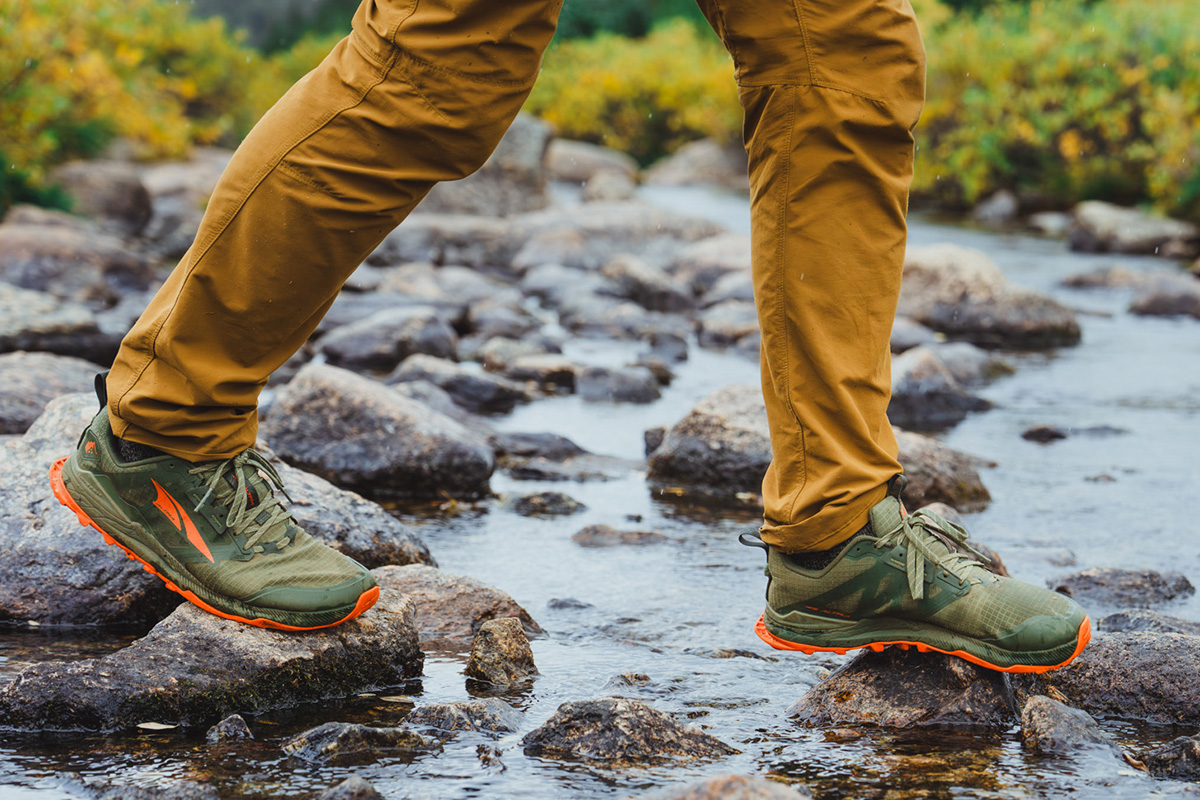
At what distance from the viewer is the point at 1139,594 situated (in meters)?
2.77

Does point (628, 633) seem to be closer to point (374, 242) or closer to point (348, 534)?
point (348, 534)

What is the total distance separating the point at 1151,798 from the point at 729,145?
21245 mm

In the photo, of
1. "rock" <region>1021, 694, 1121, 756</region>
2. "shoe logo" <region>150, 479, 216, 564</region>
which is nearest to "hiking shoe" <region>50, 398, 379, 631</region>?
"shoe logo" <region>150, 479, 216, 564</region>

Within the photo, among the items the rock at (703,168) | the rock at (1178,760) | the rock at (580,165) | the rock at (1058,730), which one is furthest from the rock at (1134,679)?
the rock at (703,168)

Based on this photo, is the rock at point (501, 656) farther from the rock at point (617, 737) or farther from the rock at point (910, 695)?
the rock at point (910, 695)

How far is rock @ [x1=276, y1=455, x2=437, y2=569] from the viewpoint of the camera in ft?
8.98

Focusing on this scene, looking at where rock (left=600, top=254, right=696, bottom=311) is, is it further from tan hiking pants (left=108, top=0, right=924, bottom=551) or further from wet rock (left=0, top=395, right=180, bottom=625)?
tan hiking pants (left=108, top=0, right=924, bottom=551)

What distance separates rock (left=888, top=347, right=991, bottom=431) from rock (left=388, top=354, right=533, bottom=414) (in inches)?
64.4

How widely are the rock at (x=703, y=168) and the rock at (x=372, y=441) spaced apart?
657 inches

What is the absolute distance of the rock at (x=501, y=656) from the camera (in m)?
2.17

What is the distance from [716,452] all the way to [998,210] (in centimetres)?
1181

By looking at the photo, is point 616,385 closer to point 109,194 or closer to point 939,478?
point 939,478

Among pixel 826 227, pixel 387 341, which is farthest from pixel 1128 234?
pixel 826 227

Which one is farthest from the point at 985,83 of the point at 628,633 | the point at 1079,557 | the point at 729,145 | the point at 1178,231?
the point at 628,633
